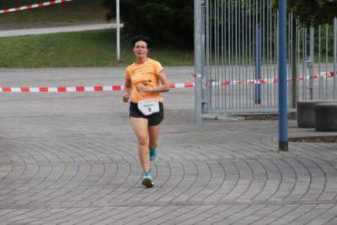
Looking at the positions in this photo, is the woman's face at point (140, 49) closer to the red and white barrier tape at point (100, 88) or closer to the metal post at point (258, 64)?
the red and white barrier tape at point (100, 88)

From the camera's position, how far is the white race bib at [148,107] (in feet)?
34.2

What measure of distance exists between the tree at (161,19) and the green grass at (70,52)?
63 cm

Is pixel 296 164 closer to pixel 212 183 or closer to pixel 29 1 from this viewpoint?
pixel 212 183

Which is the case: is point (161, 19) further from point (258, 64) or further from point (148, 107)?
point (148, 107)

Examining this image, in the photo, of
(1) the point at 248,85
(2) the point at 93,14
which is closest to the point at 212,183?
(1) the point at 248,85

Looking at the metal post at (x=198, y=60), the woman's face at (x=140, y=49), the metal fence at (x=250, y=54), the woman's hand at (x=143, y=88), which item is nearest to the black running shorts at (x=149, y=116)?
the woman's hand at (x=143, y=88)

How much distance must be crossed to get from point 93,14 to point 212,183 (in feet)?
146

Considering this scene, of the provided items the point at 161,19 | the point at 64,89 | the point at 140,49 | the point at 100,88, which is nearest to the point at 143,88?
the point at 140,49

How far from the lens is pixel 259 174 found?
1080 centimetres

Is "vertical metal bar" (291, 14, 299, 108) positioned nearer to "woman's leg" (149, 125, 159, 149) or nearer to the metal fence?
the metal fence

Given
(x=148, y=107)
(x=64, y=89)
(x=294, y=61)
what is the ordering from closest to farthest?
(x=148, y=107), (x=294, y=61), (x=64, y=89)

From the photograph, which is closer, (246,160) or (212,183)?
(212,183)

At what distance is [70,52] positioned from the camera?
39.8 meters

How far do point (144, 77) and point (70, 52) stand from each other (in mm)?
29605
